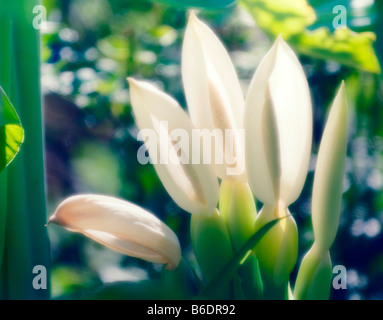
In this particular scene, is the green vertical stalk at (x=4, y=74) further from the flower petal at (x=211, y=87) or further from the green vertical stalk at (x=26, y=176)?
the flower petal at (x=211, y=87)

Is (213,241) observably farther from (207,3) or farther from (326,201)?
(207,3)

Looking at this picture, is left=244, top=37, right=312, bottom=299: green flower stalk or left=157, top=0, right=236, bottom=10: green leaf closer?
left=244, top=37, right=312, bottom=299: green flower stalk

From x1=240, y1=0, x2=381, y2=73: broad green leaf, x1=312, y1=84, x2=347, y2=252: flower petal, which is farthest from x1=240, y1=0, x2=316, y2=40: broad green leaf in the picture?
x1=312, y1=84, x2=347, y2=252: flower petal

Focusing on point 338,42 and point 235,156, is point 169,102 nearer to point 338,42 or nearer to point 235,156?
point 235,156

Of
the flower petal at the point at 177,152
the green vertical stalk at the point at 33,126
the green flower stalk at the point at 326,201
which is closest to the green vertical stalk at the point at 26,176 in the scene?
the green vertical stalk at the point at 33,126
